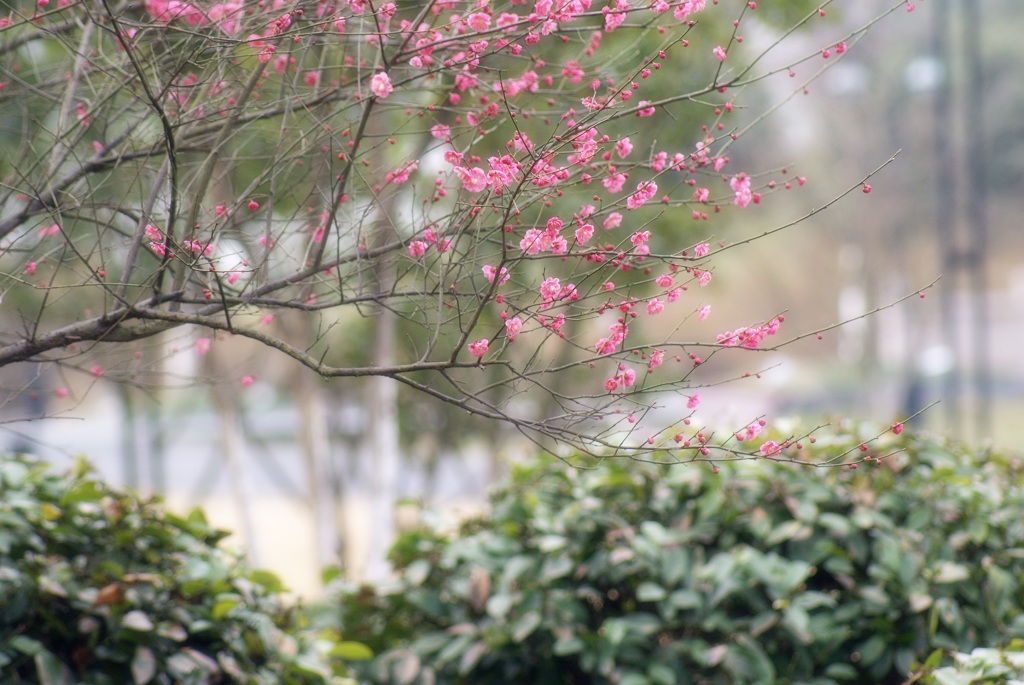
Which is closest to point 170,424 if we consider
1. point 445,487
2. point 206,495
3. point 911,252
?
point 206,495

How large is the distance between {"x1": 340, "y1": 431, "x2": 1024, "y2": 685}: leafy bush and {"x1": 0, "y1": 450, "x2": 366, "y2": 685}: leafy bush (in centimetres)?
42

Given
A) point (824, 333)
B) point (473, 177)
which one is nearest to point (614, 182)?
point (473, 177)

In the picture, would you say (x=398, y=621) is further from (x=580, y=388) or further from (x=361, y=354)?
(x=580, y=388)

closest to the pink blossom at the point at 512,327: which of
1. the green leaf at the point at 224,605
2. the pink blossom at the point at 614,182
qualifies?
the pink blossom at the point at 614,182

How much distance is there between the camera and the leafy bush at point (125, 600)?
2.49 metres

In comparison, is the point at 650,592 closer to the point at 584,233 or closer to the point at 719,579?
the point at 719,579

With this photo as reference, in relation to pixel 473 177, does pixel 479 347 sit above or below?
below

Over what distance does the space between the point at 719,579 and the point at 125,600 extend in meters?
1.63

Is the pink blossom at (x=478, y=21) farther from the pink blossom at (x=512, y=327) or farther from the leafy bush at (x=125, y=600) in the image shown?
the leafy bush at (x=125, y=600)

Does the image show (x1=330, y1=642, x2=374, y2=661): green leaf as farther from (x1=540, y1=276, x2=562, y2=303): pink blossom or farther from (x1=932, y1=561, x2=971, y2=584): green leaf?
(x1=932, y1=561, x2=971, y2=584): green leaf

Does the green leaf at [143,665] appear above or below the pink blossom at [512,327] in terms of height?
below

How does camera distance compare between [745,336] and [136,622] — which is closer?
[745,336]

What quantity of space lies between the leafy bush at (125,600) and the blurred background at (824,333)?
2818 millimetres

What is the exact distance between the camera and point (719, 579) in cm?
288
